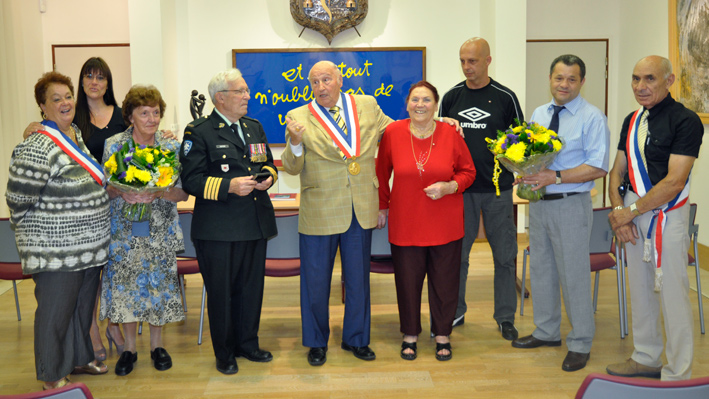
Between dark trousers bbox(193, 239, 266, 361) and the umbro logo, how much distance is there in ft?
5.16

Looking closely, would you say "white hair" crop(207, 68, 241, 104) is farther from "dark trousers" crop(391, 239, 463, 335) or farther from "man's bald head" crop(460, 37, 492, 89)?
"man's bald head" crop(460, 37, 492, 89)

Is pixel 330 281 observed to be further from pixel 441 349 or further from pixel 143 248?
pixel 143 248

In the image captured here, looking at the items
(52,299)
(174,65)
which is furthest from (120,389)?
(174,65)

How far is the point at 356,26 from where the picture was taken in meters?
7.55

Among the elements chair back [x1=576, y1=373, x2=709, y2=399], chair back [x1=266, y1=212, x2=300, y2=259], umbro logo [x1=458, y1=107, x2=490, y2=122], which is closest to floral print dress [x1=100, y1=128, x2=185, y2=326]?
chair back [x1=266, y1=212, x2=300, y2=259]

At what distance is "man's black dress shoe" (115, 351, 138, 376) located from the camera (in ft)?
12.5

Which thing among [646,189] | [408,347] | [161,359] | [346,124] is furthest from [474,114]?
[161,359]

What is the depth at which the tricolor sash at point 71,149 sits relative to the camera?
3.29m

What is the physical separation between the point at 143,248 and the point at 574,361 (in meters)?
2.59

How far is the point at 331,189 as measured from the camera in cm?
368

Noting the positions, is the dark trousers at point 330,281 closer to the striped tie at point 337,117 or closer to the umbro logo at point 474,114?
the striped tie at point 337,117

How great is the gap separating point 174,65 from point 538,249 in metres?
5.02

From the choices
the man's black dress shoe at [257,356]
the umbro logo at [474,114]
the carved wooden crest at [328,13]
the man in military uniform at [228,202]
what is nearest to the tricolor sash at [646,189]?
the umbro logo at [474,114]

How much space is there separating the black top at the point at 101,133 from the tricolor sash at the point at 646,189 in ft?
9.83
